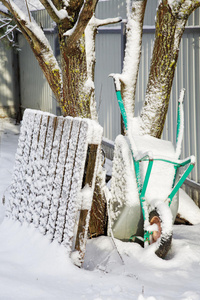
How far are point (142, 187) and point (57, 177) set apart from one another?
27.4 inches

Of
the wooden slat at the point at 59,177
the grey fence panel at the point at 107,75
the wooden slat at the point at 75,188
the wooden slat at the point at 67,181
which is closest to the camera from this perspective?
the wooden slat at the point at 75,188

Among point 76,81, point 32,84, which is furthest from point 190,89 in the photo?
point 32,84

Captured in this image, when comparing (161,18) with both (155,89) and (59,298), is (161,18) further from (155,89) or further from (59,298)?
(59,298)

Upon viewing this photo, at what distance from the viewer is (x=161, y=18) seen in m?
4.11

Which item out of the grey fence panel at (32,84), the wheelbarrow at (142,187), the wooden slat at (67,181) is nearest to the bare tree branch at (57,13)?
the wheelbarrow at (142,187)

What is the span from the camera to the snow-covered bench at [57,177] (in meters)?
3.25

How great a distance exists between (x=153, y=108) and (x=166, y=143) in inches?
14.3

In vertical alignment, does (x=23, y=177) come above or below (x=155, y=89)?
below

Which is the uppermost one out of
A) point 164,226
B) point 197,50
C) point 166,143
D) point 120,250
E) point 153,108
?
point 197,50

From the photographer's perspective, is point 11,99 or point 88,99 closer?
point 88,99

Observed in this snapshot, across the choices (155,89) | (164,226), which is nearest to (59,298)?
(164,226)

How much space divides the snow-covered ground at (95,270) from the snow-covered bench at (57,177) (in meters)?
0.12

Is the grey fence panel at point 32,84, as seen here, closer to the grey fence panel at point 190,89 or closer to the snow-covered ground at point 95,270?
the grey fence panel at point 190,89

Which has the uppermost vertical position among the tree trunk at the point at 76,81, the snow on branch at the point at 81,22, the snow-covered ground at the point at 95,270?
the snow on branch at the point at 81,22
